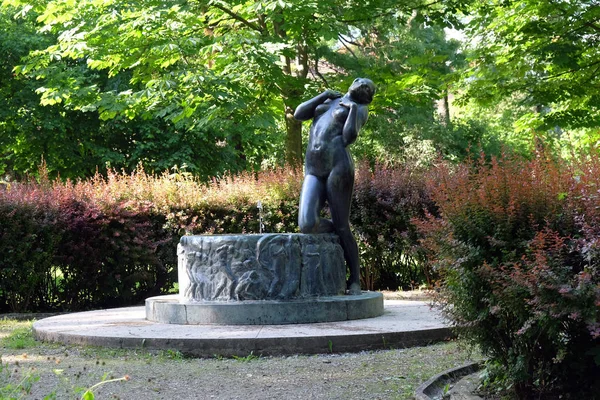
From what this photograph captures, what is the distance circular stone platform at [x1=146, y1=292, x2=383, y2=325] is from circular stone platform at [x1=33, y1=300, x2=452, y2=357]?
0.17 meters

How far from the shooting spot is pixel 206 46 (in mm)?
15727

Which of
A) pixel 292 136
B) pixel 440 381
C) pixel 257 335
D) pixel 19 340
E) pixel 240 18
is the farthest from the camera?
pixel 292 136

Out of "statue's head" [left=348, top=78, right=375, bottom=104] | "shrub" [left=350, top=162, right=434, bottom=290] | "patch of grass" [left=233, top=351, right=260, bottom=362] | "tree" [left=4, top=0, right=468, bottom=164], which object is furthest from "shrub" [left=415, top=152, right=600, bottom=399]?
"tree" [left=4, top=0, right=468, bottom=164]

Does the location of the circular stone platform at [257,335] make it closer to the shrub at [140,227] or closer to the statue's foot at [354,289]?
the statue's foot at [354,289]

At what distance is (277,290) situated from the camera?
371 inches

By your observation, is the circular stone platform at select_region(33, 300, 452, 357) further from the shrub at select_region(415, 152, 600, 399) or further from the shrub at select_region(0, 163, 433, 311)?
the shrub at select_region(0, 163, 433, 311)

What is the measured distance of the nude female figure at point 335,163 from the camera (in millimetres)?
9945

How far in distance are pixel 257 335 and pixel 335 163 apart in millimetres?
2771

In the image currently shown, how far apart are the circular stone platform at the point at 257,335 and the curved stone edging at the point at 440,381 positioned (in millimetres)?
873

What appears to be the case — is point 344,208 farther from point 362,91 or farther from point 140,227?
point 140,227

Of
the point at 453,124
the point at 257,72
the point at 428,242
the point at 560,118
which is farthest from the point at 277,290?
the point at 453,124

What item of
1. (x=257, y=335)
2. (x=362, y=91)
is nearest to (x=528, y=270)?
(x=257, y=335)

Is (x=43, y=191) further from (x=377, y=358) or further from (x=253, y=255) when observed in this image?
(x=377, y=358)

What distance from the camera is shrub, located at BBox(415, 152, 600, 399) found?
4715 millimetres
